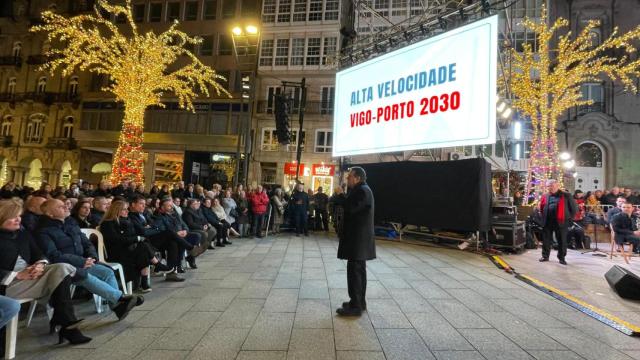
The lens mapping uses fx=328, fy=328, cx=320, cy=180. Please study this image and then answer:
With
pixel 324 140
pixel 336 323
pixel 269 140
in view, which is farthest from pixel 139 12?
pixel 336 323

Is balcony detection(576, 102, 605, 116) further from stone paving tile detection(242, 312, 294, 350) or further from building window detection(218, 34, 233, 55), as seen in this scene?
stone paving tile detection(242, 312, 294, 350)

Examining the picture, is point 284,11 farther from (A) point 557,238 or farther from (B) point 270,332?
(B) point 270,332

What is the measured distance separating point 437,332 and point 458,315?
697 mm

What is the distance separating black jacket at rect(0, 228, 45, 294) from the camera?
306 centimetres

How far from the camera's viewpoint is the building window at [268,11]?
80.3ft

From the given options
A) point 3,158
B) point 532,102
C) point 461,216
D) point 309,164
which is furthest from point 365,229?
point 3,158

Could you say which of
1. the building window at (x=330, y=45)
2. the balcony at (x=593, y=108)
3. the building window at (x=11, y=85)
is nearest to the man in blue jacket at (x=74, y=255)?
the building window at (x=330, y=45)

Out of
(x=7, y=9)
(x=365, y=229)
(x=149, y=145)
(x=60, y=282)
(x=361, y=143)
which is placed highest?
(x=7, y=9)

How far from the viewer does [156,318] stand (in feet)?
12.7

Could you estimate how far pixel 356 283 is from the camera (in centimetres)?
414

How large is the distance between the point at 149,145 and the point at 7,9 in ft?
70.7

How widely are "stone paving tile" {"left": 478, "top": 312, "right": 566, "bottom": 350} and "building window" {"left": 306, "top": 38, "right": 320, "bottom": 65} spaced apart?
21.9 m

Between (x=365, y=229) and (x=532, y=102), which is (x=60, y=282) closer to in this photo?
(x=365, y=229)

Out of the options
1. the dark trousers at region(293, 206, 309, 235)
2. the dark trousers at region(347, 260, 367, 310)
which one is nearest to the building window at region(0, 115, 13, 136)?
the dark trousers at region(293, 206, 309, 235)
